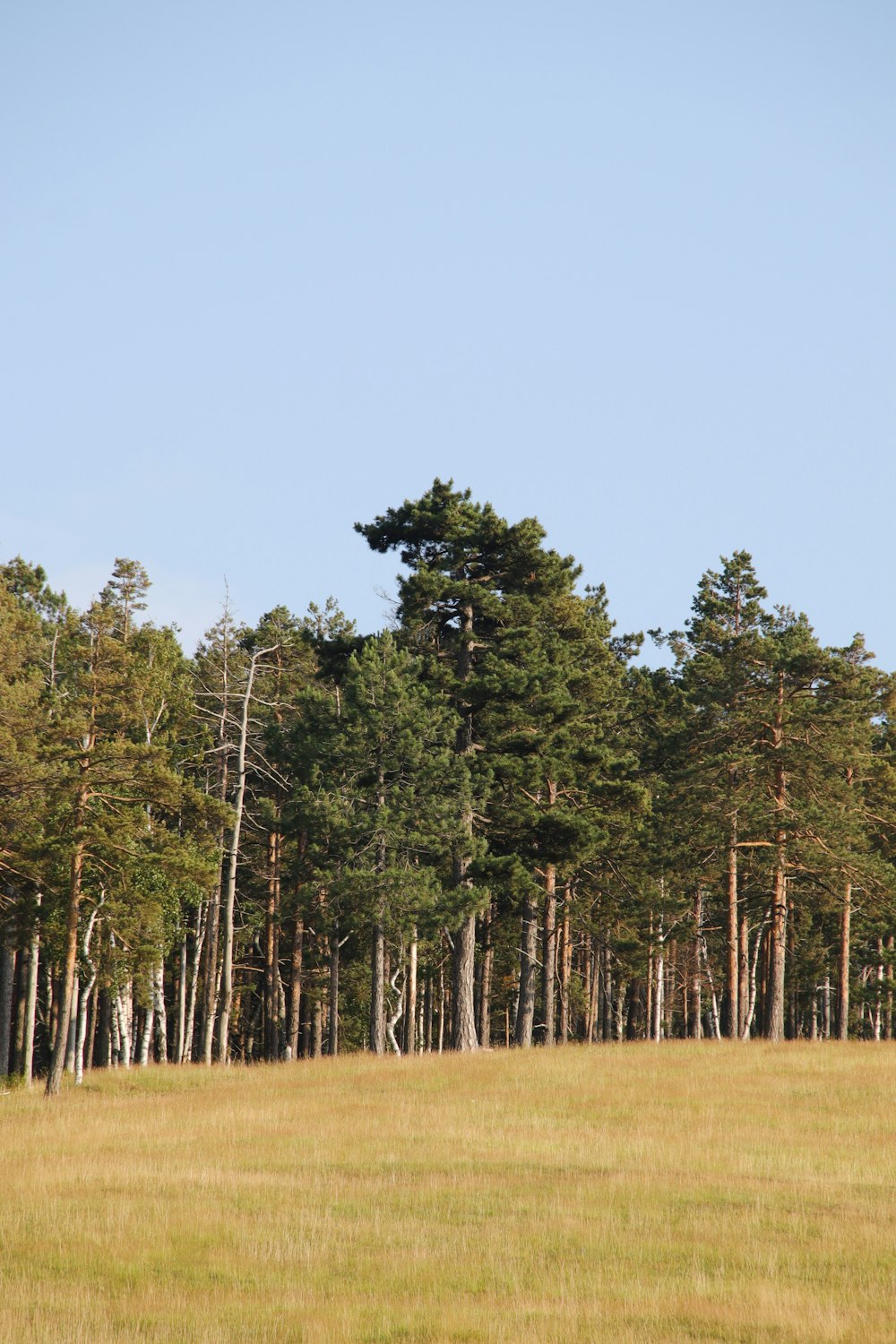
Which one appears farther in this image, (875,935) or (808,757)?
(875,935)

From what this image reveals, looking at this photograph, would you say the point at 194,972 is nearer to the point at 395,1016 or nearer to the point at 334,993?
the point at 334,993

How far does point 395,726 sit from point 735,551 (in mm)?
21213

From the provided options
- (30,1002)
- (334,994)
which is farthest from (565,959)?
(30,1002)

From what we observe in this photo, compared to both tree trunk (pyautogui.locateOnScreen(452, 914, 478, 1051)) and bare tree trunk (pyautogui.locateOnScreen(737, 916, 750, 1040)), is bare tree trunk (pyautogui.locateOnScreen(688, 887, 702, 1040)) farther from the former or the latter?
tree trunk (pyautogui.locateOnScreen(452, 914, 478, 1051))

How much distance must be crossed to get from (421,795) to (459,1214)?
21.5 m

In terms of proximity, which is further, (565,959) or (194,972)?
(565,959)

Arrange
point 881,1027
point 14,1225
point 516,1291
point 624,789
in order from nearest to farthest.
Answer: point 516,1291 < point 14,1225 < point 624,789 < point 881,1027

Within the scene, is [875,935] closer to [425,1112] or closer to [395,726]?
[395,726]

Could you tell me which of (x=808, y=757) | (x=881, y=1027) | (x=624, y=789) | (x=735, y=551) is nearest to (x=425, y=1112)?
(x=624, y=789)

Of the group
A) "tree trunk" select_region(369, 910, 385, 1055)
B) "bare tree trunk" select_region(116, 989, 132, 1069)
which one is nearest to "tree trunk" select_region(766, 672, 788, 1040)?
"tree trunk" select_region(369, 910, 385, 1055)

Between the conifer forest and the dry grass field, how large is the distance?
6658 millimetres

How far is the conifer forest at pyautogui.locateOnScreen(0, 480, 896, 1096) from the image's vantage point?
31219 mm

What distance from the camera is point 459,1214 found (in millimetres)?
16234

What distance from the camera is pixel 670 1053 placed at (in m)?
35.8
